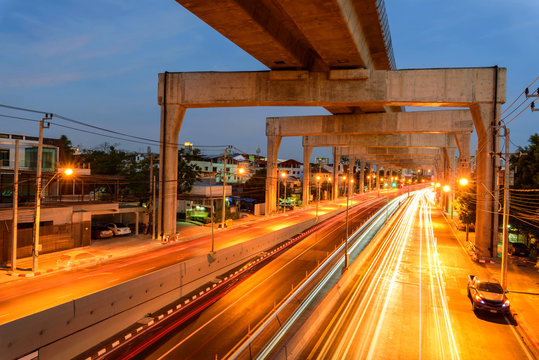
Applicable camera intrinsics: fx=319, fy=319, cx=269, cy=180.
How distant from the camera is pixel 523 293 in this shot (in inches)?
736

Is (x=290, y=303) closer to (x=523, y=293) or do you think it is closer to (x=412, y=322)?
Answer: (x=412, y=322)

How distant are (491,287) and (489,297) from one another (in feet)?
2.84

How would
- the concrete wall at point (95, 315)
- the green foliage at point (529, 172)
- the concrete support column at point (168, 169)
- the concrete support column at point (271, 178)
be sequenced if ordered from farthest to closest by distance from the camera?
the concrete support column at point (271, 178)
the concrete support column at point (168, 169)
the green foliage at point (529, 172)
the concrete wall at point (95, 315)

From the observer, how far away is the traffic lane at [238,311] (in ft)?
42.3

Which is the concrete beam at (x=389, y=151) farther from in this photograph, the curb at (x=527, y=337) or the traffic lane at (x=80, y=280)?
the curb at (x=527, y=337)

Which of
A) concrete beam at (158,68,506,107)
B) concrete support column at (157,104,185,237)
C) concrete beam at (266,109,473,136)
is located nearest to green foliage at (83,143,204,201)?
concrete support column at (157,104,185,237)

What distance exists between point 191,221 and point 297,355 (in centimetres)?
3376

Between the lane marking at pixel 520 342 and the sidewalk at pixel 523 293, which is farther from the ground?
the sidewalk at pixel 523 293

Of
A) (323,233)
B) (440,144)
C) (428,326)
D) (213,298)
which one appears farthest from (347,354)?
(440,144)

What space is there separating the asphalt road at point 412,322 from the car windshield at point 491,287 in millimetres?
1175

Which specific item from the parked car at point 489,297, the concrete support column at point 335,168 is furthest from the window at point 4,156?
the concrete support column at point 335,168

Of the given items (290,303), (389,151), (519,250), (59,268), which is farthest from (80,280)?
(389,151)

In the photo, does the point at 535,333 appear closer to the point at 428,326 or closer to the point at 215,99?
the point at 428,326

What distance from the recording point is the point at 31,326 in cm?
1063
